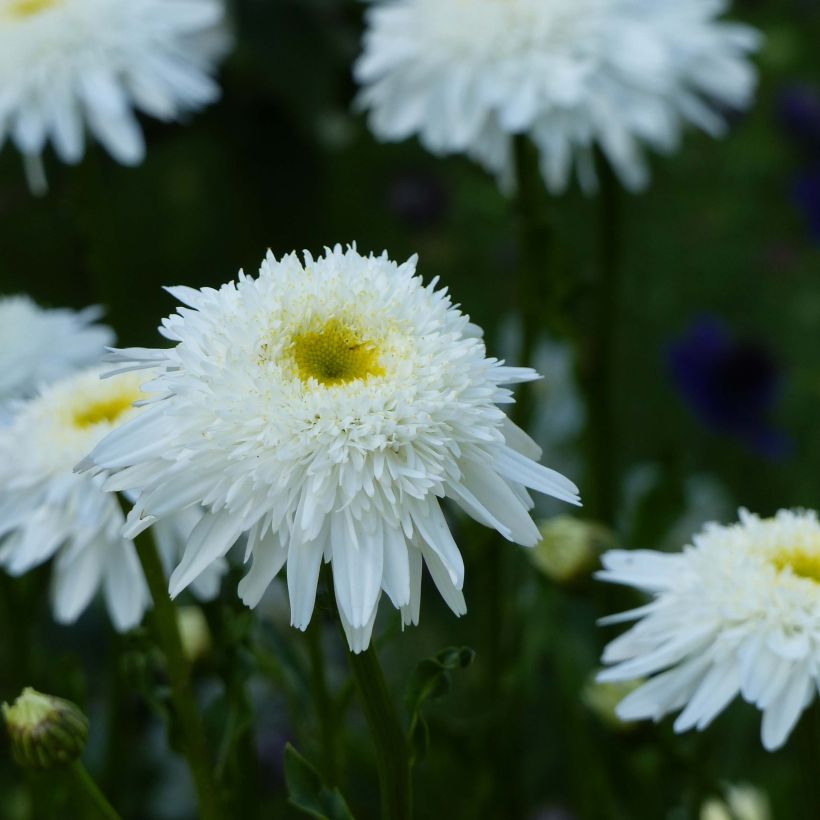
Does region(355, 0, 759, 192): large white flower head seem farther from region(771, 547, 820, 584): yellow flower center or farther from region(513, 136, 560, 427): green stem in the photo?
region(771, 547, 820, 584): yellow flower center

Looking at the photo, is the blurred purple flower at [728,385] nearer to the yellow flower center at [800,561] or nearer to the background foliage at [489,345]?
the background foliage at [489,345]

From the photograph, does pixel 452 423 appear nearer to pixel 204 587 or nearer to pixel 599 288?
pixel 204 587

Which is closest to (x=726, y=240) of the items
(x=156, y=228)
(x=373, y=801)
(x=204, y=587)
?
(x=156, y=228)

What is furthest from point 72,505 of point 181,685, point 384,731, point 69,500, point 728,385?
point 728,385

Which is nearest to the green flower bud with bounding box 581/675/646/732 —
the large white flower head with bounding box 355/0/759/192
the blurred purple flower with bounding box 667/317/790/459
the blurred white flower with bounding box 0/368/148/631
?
the blurred white flower with bounding box 0/368/148/631

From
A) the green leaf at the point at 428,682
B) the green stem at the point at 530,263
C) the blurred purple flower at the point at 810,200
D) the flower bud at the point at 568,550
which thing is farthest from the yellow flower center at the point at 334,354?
the blurred purple flower at the point at 810,200

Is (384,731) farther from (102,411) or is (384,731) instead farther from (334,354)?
(102,411)
